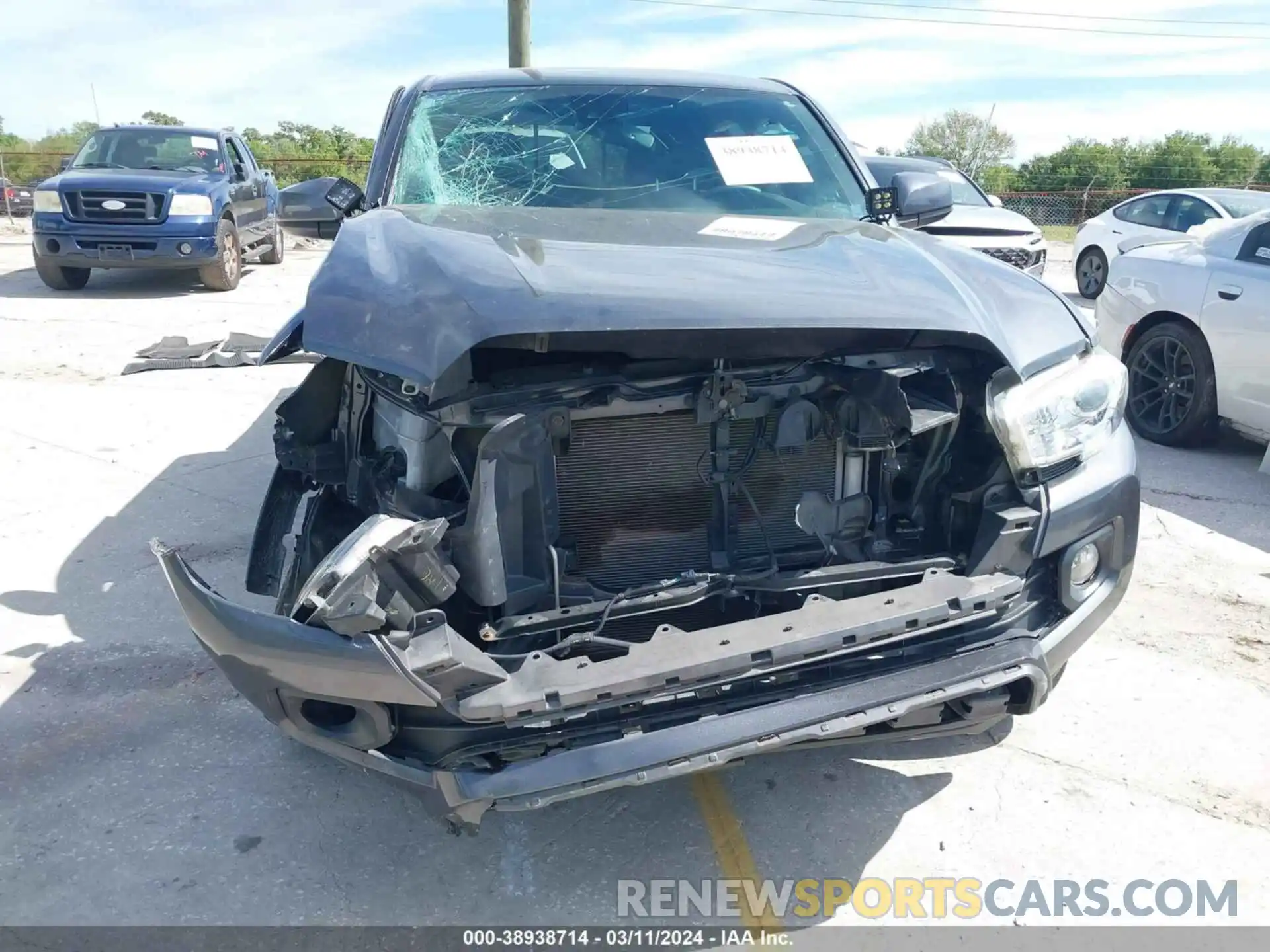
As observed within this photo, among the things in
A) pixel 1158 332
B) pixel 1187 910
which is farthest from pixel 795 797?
pixel 1158 332

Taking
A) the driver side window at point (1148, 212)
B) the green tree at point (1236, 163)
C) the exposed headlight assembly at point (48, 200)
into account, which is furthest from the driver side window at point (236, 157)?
the green tree at point (1236, 163)

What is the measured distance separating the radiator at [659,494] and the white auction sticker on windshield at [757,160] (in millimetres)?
1491

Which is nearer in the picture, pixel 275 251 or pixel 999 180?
pixel 275 251

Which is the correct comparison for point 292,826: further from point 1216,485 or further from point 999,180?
point 999,180

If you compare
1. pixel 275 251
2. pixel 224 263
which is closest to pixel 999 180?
pixel 275 251

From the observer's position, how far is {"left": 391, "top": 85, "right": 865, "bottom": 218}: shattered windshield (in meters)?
3.52

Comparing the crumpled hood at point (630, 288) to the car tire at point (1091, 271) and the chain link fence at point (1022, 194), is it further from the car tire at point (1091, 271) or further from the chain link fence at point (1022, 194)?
the chain link fence at point (1022, 194)

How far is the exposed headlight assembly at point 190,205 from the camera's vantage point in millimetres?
10672

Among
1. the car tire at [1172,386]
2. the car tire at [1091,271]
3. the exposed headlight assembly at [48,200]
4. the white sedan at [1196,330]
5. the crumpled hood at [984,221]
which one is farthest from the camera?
the car tire at [1091,271]

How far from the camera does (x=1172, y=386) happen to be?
5832 millimetres

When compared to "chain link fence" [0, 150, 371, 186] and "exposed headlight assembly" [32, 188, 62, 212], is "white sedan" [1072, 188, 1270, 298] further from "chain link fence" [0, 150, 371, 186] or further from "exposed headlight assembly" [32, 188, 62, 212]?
"chain link fence" [0, 150, 371, 186]

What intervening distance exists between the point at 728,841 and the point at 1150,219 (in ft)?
37.2

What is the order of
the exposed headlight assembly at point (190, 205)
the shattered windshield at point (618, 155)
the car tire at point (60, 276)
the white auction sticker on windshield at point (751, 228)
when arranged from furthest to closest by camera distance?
the car tire at point (60, 276) → the exposed headlight assembly at point (190, 205) → the shattered windshield at point (618, 155) → the white auction sticker on windshield at point (751, 228)

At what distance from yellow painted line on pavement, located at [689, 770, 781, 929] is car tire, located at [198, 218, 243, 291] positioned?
33.6ft
